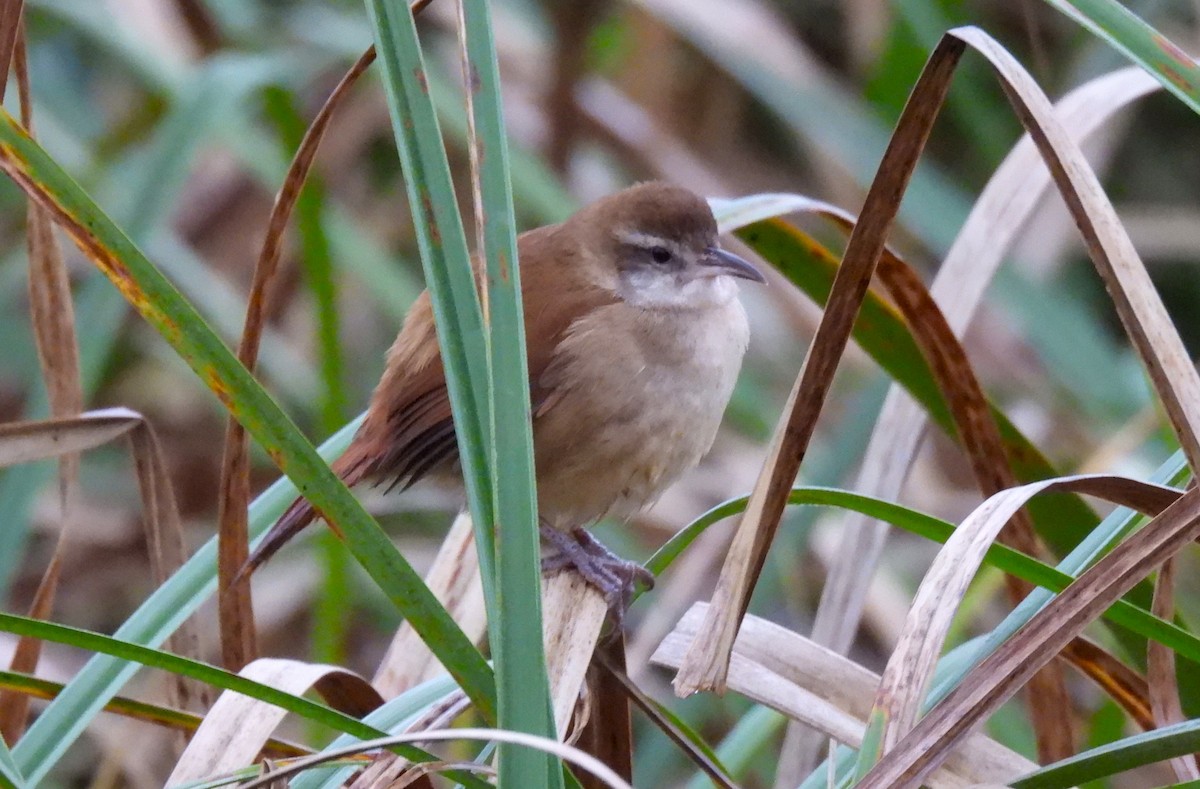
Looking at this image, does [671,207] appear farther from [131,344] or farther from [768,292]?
[131,344]

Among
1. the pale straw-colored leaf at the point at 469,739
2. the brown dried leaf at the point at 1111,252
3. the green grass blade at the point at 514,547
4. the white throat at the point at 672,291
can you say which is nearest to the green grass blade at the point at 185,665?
the pale straw-colored leaf at the point at 469,739

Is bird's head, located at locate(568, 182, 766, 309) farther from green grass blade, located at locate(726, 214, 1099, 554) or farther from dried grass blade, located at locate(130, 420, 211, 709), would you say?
dried grass blade, located at locate(130, 420, 211, 709)

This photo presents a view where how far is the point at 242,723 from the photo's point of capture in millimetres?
1623

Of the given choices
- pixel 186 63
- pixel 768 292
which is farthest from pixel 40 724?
pixel 768 292

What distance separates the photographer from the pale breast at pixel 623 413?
95.5 inches

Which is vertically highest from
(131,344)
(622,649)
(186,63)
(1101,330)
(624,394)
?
(1101,330)

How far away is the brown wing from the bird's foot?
251 mm

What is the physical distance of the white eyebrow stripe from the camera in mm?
2689

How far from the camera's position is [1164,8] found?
15.4 feet

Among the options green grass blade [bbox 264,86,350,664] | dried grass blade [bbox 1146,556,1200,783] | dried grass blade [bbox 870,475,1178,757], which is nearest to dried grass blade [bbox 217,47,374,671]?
dried grass blade [bbox 870,475,1178,757]

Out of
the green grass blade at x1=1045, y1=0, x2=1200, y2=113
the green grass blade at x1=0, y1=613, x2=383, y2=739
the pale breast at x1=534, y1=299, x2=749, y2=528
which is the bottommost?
the green grass blade at x1=0, y1=613, x2=383, y2=739

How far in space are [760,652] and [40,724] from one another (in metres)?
0.84

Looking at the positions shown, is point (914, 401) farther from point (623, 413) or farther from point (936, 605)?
point (936, 605)

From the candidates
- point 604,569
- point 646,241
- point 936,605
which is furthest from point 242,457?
point 646,241
